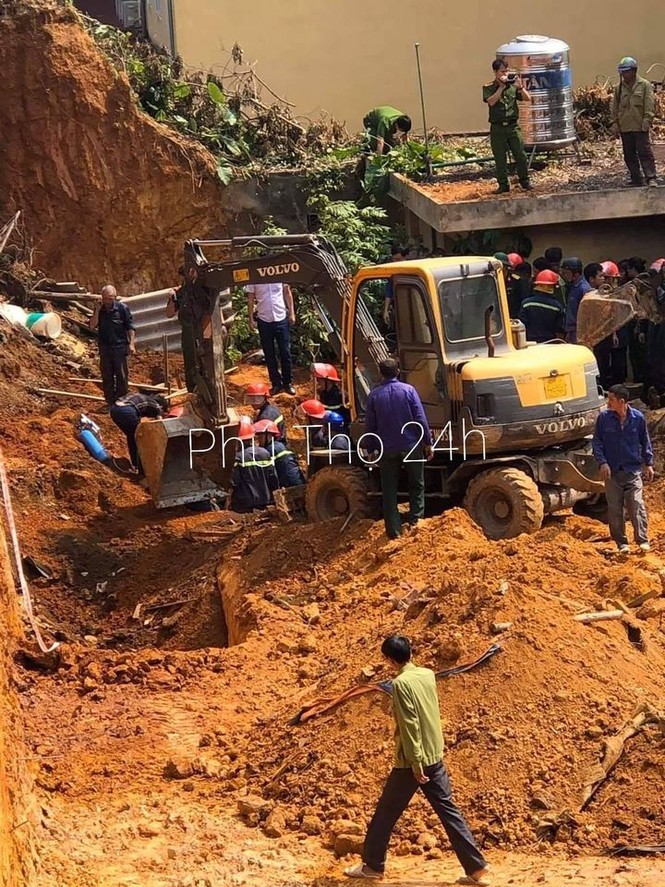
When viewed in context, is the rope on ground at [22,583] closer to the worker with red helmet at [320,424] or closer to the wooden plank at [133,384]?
the worker with red helmet at [320,424]

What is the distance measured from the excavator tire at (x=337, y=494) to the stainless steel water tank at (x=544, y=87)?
8725mm

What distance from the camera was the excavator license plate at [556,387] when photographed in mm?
13148

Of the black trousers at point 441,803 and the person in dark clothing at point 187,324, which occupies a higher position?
the person in dark clothing at point 187,324

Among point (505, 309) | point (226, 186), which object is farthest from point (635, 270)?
Answer: point (226, 186)

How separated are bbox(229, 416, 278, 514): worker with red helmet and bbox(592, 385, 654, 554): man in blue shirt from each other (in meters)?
3.98

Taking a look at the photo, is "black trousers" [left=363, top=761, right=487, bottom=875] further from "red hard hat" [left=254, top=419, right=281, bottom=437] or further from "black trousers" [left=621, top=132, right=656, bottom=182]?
"black trousers" [left=621, top=132, right=656, bottom=182]

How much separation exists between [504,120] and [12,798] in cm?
1328

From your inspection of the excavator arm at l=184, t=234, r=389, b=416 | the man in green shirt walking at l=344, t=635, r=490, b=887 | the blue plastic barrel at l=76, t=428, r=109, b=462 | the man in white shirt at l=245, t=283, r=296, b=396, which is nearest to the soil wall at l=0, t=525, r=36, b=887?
the man in green shirt walking at l=344, t=635, r=490, b=887

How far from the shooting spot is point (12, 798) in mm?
7871

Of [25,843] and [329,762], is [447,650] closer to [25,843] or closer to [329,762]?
[329,762]

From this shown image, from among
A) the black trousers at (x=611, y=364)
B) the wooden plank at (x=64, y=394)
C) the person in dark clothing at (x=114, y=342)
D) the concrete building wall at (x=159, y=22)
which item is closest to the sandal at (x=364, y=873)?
the black trousers at (x=611, y=364)

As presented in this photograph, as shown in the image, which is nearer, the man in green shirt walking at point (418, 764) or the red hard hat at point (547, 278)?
the man in green shirt walking at point (418, 764)

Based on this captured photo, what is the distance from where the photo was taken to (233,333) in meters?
21.6

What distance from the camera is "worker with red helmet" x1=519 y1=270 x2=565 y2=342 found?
54.4 ft
